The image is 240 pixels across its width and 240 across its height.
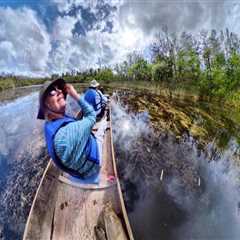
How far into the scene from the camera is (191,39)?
457 inches

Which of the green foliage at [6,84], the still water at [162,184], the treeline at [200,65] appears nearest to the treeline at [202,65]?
the treeline at [200,65]

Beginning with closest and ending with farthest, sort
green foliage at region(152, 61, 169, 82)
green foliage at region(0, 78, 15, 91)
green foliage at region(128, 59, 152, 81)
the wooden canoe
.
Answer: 1. the wooden canoe
2. green foliage at region(152, 61, 169, 82)
3. green foliage at region(128, 59, 152, 81)
4. green foliage at region(0, 78, 15, 91)

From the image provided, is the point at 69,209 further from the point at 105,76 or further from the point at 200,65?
the point at 105,76

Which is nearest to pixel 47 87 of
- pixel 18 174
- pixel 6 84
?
pixel 18 174

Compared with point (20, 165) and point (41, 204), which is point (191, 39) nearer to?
point (20, 165)

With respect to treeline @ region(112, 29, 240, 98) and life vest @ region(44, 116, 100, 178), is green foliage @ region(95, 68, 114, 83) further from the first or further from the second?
life vest @ region(44, 116, 100, 178)

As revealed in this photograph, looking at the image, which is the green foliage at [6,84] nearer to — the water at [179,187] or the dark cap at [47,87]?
the water at [179,187]

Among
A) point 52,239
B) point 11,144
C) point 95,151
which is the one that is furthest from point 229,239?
point 11,144

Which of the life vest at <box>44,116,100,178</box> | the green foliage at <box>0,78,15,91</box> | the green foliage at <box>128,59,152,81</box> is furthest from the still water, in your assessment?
the green foliage at <box>0,78,15,91</box>

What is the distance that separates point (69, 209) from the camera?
1.62 metres

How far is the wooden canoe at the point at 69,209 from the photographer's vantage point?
4.78ft

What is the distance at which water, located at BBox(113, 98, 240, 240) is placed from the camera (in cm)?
202

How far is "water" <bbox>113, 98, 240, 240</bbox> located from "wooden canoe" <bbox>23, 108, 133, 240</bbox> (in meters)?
0.55

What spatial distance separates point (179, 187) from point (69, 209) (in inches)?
50.1
